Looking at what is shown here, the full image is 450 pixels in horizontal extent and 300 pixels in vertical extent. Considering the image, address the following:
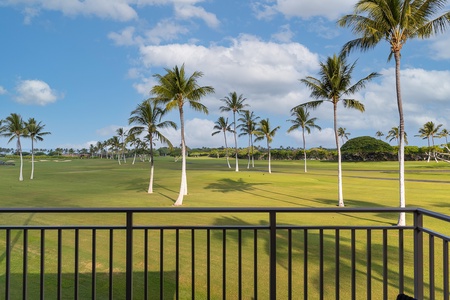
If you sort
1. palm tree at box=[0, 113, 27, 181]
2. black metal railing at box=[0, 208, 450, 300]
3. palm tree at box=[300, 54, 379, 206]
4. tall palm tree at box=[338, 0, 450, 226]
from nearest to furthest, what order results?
black metal railing at box=[0, 208, 450, 300] → tall palm tree at box=[338, 0, 450, 226] → palm tree at box=[300, 54, 379, 206] → palm tree at box=[0, 113, 27, 181]

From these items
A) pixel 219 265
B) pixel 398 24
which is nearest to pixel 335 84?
pixel 398 24

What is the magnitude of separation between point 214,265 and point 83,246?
401 cm

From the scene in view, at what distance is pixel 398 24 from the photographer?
13.0 meters

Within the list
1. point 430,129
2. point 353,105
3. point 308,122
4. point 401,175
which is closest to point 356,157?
point 430,129

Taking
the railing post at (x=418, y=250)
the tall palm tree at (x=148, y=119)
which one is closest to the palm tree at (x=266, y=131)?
the tall palm tree at (x=148, y=119)

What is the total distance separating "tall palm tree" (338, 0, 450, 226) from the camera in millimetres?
12641

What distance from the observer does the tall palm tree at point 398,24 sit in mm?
12641

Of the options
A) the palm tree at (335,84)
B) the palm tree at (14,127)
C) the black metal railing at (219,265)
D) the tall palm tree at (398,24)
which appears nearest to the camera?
the black metal railing at (219,265)

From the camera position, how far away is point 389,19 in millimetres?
12766

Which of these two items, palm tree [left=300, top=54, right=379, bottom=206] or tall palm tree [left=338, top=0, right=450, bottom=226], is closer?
tall palm tree [left=338, top=0, right=450, bottom=226]

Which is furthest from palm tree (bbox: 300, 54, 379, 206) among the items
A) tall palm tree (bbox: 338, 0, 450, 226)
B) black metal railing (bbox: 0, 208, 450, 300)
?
black metal railing (bbox: 0, 208, 450, 300)

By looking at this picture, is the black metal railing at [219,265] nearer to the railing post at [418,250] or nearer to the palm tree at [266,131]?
the railing post at [418,250]

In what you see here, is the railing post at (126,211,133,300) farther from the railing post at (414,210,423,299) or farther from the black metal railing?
the railing post at (414,210,423,299)

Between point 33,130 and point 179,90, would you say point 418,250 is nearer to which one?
point 179,90
